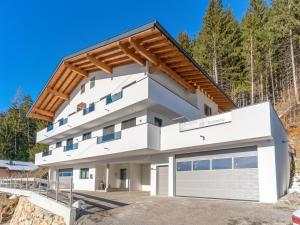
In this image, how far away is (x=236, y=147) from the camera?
47.6 ft

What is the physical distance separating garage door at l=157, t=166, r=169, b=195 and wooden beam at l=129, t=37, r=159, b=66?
25.7 ft

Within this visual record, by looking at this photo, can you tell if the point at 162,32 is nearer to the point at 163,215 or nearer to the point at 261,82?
the point at 163,215

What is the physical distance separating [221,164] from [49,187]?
33.6ft

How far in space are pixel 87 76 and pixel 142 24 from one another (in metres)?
11.3

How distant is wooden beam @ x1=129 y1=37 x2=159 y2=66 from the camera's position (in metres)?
17.3

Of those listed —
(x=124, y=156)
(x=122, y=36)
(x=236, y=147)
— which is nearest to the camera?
(x=236, y=147)

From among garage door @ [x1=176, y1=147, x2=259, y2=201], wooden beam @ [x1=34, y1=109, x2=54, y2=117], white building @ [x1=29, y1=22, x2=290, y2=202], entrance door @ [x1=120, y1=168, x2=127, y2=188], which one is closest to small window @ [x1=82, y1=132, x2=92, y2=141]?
white building @ [x1=29, y1=22, x2=290, y2=202]

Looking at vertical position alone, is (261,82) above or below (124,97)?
above

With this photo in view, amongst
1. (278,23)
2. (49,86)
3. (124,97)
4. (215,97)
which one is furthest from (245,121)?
(278,23)

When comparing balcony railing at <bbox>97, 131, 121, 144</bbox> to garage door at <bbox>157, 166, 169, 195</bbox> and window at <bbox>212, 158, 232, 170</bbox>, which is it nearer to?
garage door at <bbox>157, 166, 169, 195</bbox>

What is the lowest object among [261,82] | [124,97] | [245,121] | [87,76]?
[245,121]

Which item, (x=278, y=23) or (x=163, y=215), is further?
(x=278, y=23)

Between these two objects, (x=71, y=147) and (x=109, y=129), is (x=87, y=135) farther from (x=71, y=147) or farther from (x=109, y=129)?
(x=109, y=129)

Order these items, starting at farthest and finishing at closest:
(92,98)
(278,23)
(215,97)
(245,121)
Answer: (278,23), (215,97), (92,98), (245,121)
